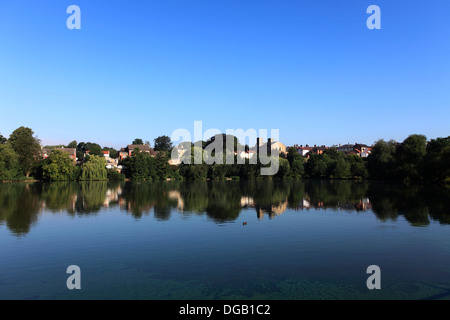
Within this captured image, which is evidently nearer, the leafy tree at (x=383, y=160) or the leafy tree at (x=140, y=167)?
the leafy tree at (x=383, y=160)

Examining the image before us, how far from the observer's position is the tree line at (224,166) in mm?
79562

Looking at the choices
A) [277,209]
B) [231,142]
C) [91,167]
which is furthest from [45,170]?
[277,209]

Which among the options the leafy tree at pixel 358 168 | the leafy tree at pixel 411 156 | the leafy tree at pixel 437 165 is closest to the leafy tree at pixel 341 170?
the leafy tree at pixel 358 168

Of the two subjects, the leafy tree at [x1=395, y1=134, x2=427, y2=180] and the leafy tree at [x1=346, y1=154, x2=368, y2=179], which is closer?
the leafy tree at [x1=395, y1=134, x2=427, y2=180]

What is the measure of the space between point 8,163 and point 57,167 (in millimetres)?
11088

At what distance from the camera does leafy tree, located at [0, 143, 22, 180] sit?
78312mm

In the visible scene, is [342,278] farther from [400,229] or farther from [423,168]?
[423,168]

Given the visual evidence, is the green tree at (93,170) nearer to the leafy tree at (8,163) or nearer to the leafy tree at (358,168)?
the leafy tree at (8,163)

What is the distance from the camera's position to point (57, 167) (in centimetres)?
8488

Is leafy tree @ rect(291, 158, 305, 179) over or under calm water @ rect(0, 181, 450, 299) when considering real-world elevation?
over

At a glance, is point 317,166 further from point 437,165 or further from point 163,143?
point 163,143

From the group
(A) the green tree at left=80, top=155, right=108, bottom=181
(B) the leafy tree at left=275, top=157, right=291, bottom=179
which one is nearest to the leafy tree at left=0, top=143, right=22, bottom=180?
(A) the green tree at left=80, top=155, right=108, bottom=181

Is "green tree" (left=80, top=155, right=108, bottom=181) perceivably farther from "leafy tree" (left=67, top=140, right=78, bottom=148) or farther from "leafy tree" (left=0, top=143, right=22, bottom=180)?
"leafy tree" (left=67, top=140, right=78, bottom=148)
